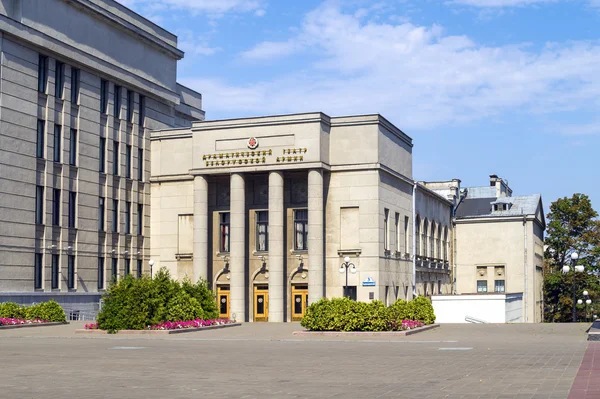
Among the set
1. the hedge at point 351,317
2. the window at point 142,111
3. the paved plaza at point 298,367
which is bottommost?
the paved plaza at point 298,367

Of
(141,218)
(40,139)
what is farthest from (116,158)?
(40,139)

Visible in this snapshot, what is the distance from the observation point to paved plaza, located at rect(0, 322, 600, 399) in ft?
50.7

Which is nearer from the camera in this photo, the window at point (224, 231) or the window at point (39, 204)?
the window at point (39, 204)

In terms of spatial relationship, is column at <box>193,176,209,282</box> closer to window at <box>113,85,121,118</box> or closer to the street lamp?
window at <box>113,85,121,118</box>

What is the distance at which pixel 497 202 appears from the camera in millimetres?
91750

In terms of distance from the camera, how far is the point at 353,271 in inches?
2016

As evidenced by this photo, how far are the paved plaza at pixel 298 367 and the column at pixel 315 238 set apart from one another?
20507 millimetres

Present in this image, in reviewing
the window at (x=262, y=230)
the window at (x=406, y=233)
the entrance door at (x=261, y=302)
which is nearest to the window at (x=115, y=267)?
the entrance door at (x=261, y=302)

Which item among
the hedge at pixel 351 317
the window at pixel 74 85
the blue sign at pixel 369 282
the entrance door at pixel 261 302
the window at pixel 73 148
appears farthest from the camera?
the entrance door at pixel 261 302

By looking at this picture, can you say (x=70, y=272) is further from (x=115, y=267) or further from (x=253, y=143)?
(x=253, y=143)

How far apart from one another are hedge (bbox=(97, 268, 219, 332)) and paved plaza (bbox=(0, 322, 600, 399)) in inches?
100

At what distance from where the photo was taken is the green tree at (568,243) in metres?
86.4

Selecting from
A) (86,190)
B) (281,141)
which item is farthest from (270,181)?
(86,190)

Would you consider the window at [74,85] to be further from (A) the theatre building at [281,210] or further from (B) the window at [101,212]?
(A) the theatre building at [281,210]
